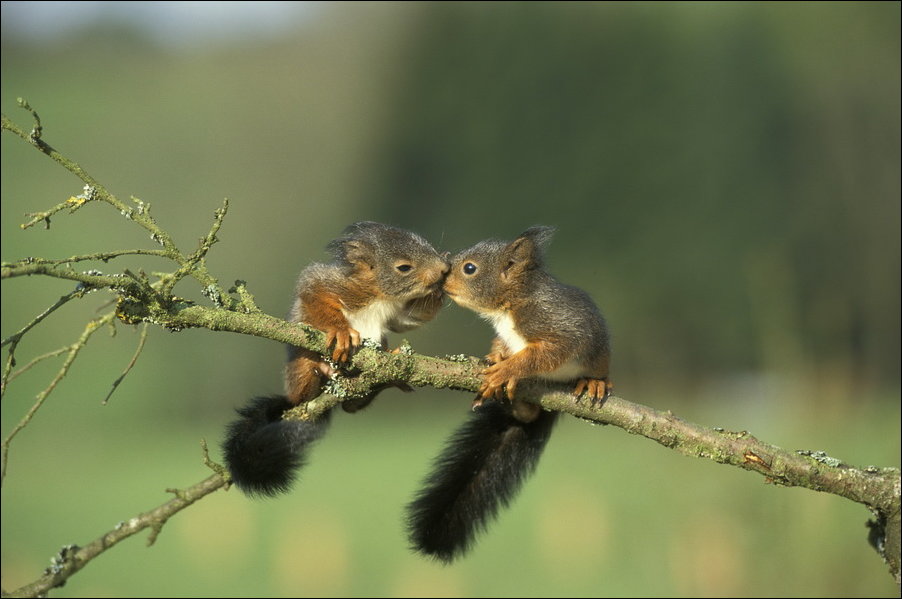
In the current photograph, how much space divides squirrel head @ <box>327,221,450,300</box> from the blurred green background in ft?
13.2

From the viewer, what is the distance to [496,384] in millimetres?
3289

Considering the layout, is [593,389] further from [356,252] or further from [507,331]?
[356,252]

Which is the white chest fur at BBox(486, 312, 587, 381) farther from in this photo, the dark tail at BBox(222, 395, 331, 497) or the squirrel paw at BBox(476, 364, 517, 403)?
the dark tail at BBox(222, 395, 331, 497)

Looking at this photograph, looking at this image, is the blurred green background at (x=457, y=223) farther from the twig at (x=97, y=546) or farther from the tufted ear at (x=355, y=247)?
the twig at (x=97, y=546)

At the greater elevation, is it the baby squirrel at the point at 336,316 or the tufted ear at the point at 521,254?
the tufted ear at the point at 521,254

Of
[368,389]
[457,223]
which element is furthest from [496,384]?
[457,223]

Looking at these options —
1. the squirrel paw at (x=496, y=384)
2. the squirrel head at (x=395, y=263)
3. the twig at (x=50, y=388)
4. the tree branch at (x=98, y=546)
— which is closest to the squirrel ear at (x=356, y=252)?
the squirrel head at (x=395, y=263)

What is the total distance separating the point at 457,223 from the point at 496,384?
11310mm

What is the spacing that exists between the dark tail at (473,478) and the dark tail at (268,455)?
658mm

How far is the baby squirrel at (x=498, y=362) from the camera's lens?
12.2 ft

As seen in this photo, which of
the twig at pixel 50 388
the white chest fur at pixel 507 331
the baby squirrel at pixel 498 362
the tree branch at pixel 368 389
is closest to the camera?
the twig at pixel 50 388

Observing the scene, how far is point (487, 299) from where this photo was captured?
4.01 meters

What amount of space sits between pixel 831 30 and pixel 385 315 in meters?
12.2

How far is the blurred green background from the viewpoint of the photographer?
9023mm
